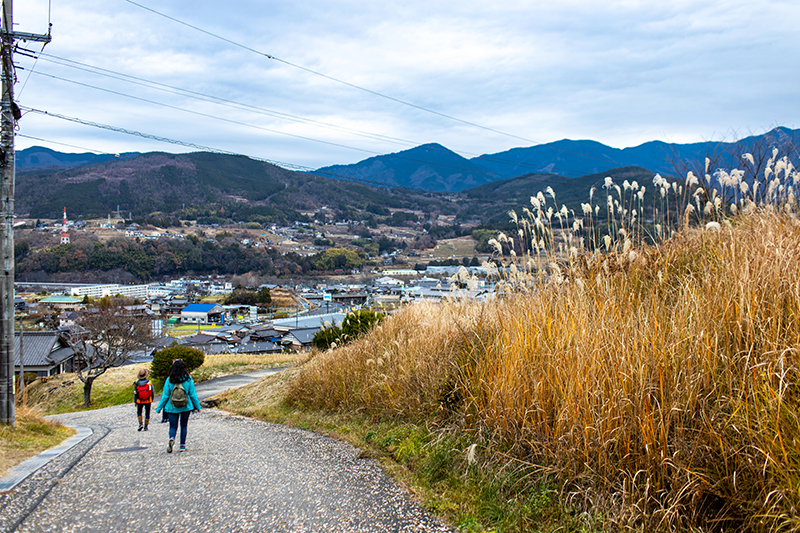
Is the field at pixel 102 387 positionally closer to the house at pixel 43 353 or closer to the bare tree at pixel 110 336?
the bare tree at pixel 110 336

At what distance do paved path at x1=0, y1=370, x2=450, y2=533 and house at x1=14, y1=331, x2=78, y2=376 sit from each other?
32.3 meters

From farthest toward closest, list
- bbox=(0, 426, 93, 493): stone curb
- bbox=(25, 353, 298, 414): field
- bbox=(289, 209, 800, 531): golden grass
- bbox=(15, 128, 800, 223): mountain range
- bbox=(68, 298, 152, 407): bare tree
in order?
1. bbox=(15, 128, 800, 223): mountain range
2. bbox=(68, 298, 152, 407): bare tree
3. bbox=(25, 353, 298, 414): field
4. bbox=(0, 426, 93, 493): stone curb
5. bbox=(289, 209, 800, 531): golden grass

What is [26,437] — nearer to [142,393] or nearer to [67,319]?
[142,393]

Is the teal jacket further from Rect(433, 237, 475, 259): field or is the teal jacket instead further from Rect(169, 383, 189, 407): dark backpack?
Rect(433, 237, 475, 259): field

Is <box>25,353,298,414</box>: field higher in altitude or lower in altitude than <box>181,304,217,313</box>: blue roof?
higher

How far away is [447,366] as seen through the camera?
6.16 metres

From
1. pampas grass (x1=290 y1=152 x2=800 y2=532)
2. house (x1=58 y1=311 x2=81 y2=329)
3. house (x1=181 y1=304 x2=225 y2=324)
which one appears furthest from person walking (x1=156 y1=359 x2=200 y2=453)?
house (x1=181 y1=304 x2=225 y2=324)

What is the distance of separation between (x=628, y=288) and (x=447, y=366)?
2.28 metres

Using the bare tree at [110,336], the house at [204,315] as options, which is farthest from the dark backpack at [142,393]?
the house at [204,315]

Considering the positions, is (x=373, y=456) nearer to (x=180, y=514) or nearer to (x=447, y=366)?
(x=447, y=366)

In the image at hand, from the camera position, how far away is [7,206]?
9.47 metres

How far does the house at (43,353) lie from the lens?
33656 mm

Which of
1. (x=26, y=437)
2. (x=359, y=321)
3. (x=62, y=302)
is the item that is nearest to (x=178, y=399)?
(x=26, y=437)

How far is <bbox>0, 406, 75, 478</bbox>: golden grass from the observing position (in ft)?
21.6
